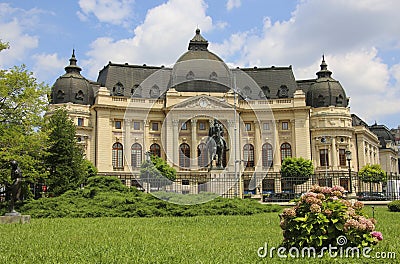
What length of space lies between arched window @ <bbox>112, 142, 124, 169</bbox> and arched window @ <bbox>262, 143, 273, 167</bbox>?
2074 cm

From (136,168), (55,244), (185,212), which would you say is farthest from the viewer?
(136,168)

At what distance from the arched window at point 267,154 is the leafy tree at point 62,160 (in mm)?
40521

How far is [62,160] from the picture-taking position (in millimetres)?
32938

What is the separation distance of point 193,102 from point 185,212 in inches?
1825

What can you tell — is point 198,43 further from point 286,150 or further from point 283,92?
point 286,150

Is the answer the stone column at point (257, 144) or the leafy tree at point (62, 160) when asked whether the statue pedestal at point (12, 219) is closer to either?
the leafy tree at point (62, 160)

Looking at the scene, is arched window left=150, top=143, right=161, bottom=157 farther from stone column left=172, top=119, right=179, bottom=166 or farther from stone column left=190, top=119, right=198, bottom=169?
stone column left=190, top=119, right=198, bottom=169

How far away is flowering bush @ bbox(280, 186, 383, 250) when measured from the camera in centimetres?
917

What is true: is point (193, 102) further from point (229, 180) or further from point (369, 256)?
point (369, 256)

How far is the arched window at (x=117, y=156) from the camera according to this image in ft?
226

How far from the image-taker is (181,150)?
7050 cm

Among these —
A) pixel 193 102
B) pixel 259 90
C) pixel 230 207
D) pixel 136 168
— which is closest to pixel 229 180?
pixel 230 207

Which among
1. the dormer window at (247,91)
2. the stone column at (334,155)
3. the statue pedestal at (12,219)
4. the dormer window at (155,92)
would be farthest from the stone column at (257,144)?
the statue pedestal at (12,219)

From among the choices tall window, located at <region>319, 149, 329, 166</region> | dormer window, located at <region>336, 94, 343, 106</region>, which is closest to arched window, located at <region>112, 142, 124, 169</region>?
tall window, located at <region>319, 149, 329, 166</region>
